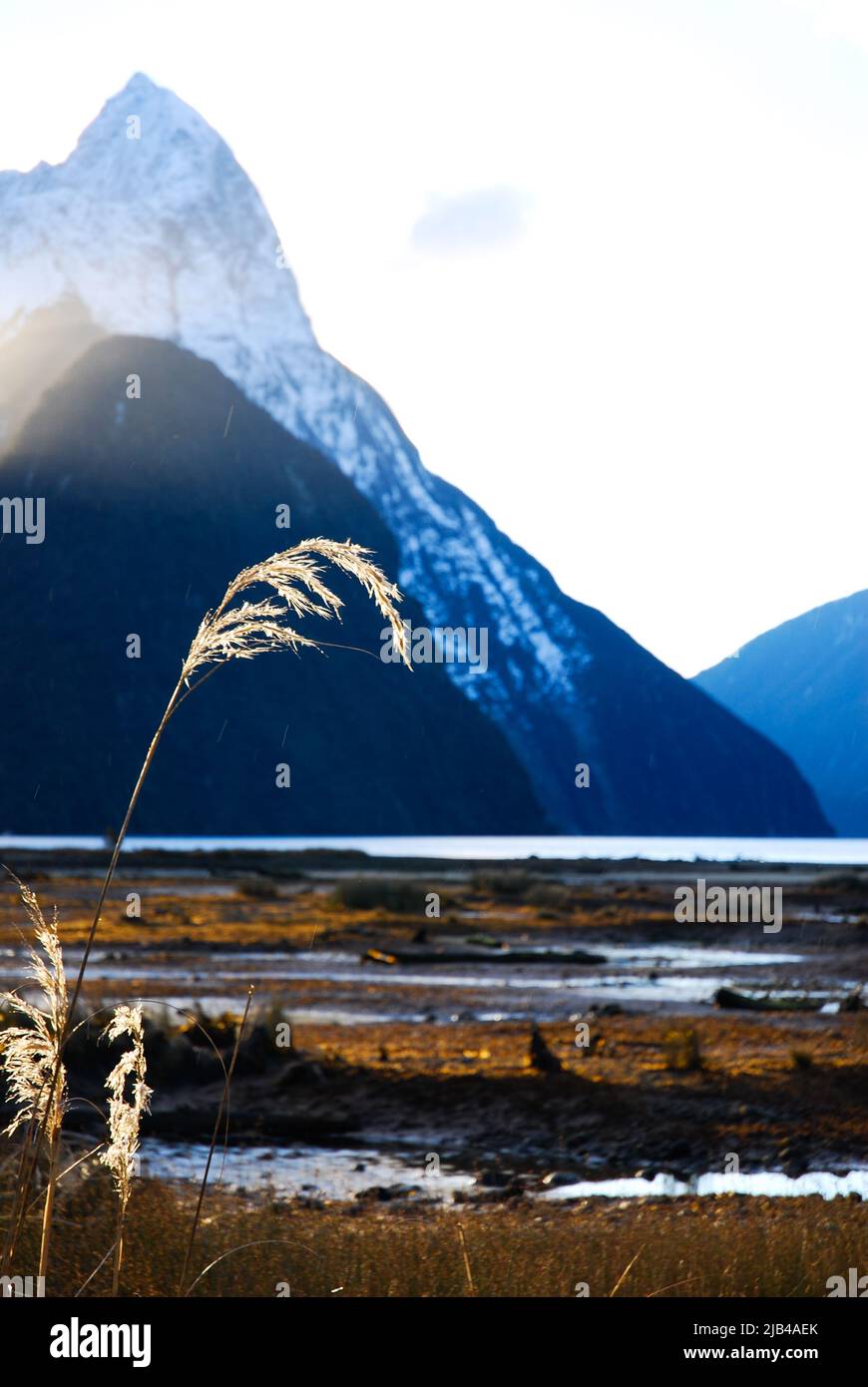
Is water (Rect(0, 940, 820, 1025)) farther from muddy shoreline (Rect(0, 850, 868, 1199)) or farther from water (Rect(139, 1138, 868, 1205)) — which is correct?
water (Rect(139, 1138, 868, 1205))

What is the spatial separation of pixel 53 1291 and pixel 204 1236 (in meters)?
1.40

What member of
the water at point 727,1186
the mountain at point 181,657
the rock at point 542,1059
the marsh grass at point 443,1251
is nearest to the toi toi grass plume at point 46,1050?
the marsh grass at point 443,1251

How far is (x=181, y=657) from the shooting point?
143750 mm

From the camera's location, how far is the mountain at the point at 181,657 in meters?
146

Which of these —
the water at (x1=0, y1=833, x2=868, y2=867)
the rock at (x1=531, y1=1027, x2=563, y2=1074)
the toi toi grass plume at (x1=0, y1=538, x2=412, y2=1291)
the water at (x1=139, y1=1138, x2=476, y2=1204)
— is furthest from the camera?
the water at (x1=0, y1=833, x2=868, y2=867)

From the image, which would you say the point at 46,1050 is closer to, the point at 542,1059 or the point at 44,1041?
the point at 44,1041

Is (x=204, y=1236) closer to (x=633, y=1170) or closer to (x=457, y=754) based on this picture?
(x=633, y=1170)

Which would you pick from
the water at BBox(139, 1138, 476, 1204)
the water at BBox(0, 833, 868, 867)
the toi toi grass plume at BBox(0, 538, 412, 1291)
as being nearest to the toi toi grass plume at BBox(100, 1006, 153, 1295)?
the toi toi grass plume at BBox(0, 538, 412, 1291)

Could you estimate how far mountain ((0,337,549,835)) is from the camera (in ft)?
480

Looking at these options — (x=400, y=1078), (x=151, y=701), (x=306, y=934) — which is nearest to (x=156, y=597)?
(x=151, y=701)

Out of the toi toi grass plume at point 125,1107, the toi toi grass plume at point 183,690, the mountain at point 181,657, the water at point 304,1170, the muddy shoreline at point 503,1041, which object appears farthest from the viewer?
the mountain at point 181,657

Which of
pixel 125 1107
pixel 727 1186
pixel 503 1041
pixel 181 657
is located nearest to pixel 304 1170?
pixel 727 1186

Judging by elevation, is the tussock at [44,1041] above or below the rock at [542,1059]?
above

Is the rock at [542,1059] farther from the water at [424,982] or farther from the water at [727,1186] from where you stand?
the water at [424,982]
